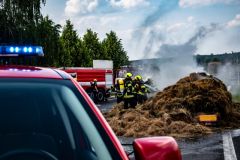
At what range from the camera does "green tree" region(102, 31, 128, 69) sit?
2926 inches

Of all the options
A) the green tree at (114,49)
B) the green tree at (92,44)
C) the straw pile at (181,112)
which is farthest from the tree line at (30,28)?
the green tree at (114,49)

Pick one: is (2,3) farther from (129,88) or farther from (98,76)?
(129,88)

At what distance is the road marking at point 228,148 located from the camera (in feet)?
33.7

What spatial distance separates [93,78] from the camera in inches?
1471

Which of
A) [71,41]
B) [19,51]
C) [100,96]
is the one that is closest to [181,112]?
[19,51]

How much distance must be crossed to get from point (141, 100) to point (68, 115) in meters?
17.7

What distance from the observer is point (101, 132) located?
106 inches

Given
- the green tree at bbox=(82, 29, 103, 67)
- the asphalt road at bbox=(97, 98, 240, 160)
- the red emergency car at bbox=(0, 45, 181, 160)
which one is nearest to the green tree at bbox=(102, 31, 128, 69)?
the green tree at bbox=(82, 29, 103, 67)

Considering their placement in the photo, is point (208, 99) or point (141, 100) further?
point (141, 100)

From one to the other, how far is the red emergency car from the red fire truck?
106 ft

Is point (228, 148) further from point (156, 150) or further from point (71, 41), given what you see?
point (71, 41)

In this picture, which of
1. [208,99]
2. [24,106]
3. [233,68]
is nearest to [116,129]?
[208,99]

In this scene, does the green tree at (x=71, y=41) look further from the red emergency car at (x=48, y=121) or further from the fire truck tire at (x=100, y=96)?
the red emergency car at (x=48, y=121)

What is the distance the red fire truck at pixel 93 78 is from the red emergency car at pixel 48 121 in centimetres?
3229
